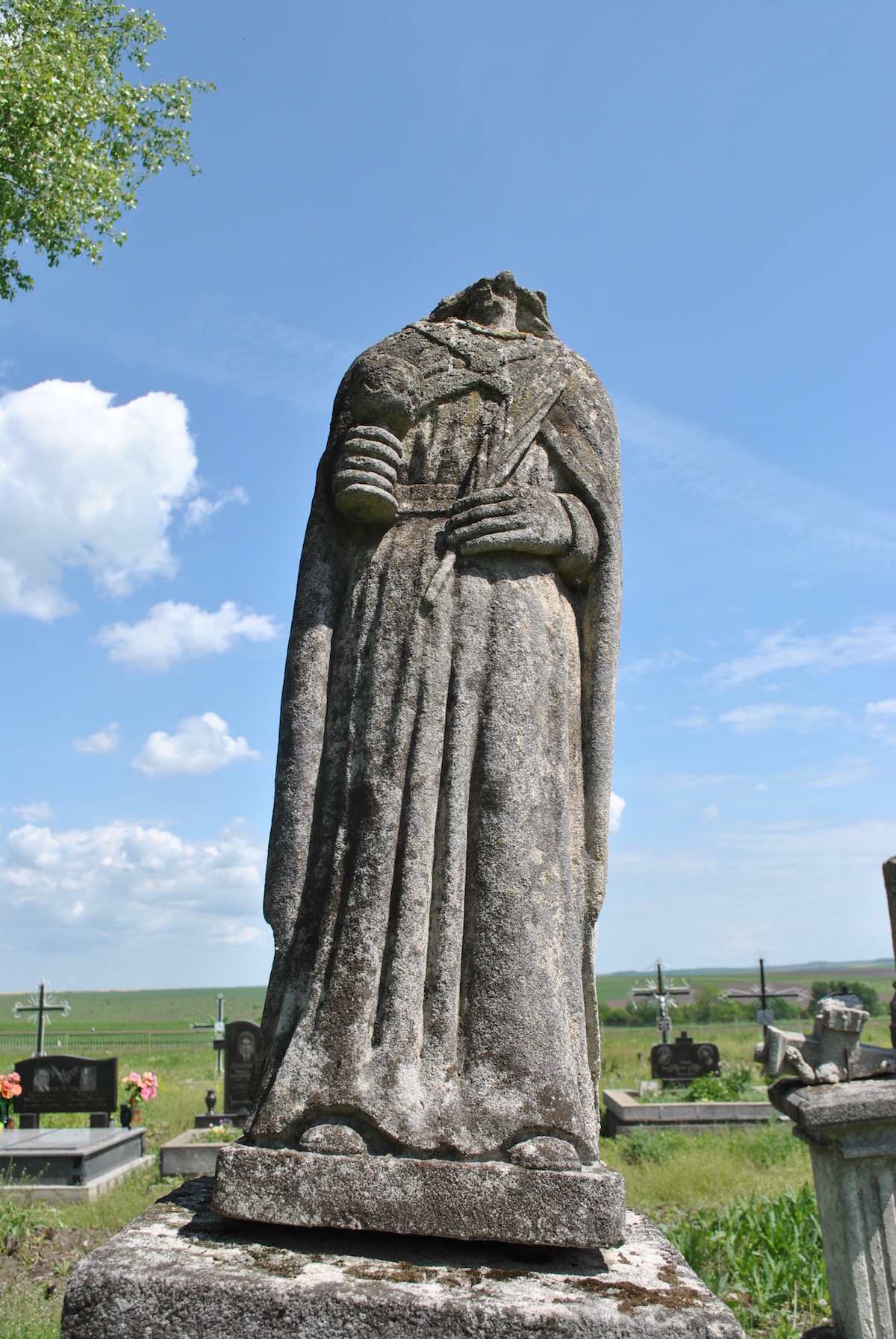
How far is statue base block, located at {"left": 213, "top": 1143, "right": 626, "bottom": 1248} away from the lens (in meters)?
2.38

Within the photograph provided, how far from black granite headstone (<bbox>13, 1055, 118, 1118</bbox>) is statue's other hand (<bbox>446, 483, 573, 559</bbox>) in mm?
12756

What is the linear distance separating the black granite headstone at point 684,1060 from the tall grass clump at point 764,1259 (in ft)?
30.4

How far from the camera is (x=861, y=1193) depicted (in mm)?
5137

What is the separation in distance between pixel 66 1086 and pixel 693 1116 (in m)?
8.87

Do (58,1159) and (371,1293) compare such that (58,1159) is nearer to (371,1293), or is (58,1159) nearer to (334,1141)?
(334,1141)

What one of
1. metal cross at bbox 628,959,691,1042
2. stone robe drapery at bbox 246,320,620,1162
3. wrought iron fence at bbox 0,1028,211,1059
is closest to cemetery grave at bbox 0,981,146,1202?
stone robe drapery at bbox 246,320,620,1162

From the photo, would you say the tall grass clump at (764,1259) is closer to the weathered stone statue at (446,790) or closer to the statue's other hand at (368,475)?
the weathered stone statue at (446,790)

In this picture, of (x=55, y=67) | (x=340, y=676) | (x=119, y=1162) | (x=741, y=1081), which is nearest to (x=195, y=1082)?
(x=119, y=1162)

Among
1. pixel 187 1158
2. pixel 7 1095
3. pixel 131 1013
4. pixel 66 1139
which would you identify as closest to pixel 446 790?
pixel 187 1158

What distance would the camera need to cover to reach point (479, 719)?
124 inches

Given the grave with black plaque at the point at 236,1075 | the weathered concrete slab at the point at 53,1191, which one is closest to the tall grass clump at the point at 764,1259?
the weathered concrete slab at the point at 53,1191

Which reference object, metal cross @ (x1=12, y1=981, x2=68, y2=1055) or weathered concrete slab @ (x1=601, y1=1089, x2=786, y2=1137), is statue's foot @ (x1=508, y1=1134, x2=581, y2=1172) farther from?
metal cross @ (x1=12, y1=981, x2=68, y2=1055)

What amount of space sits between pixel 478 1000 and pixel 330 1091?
478 mm

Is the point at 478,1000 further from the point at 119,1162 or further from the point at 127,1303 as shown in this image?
the point at 119,1162
